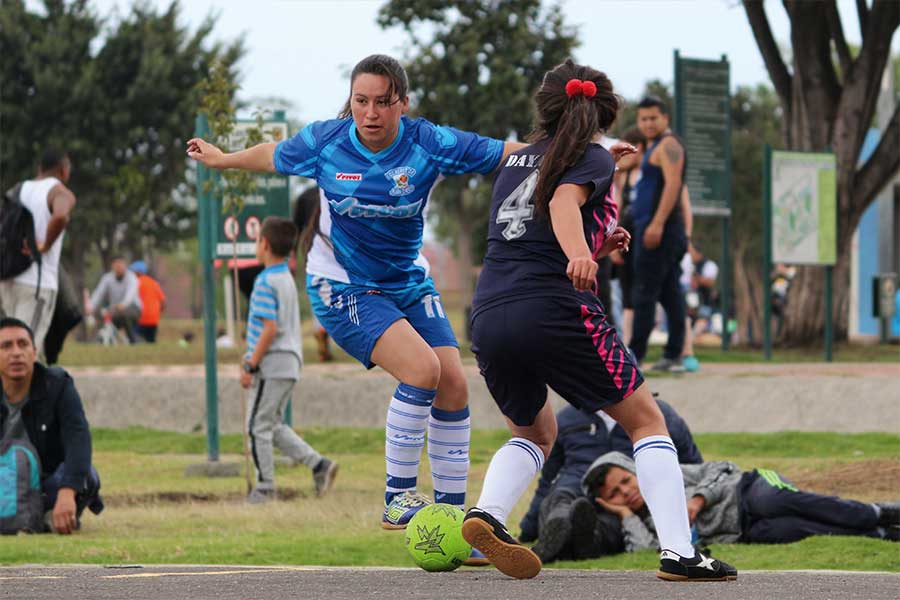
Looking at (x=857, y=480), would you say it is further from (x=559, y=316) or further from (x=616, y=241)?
(x=559, y=316)

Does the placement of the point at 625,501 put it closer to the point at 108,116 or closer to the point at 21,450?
the point at 21,450

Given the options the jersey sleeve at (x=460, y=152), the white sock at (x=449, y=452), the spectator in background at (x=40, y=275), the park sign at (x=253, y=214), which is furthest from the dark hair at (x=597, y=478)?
the spectator in background at (x=40, y=275)

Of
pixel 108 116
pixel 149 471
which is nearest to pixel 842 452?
pixel 149 471

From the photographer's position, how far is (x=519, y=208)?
20.2ft

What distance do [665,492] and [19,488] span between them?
475 centimetres

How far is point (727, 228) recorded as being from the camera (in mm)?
20391

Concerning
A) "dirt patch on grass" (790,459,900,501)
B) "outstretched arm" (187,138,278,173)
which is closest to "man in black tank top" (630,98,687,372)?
"dirt patch on grass" (790,459,900,501)

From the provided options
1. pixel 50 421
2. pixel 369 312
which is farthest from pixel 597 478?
pixel 50 421

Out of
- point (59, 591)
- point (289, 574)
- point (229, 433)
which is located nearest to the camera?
point (59, 591)

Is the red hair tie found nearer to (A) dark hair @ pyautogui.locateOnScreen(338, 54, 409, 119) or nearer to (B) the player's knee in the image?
(A) dark hair @ pyautogui.locateOnScreen(338, 54, 409, 119)

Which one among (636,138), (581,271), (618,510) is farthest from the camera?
(636,138)

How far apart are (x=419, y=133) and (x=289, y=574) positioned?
195cm

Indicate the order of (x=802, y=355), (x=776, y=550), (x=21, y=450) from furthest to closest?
1. (x=802, y=355)
2. (x=21, y=450)
3. (x=776, y=550)

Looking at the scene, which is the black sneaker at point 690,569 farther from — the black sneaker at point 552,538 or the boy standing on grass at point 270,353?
the boy standing on grass at point 270,353
